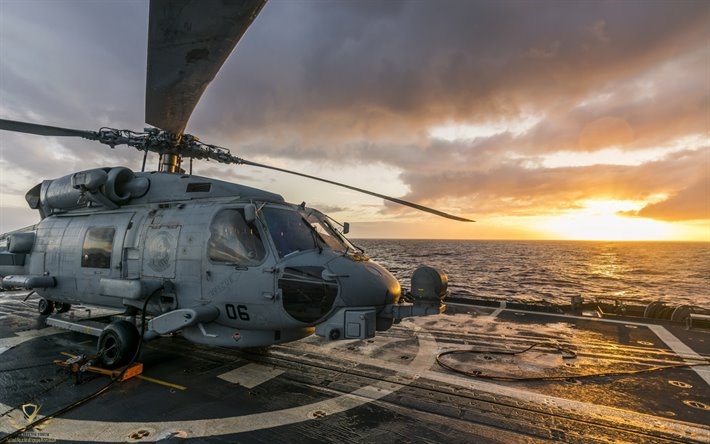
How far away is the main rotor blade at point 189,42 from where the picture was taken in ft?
12.8

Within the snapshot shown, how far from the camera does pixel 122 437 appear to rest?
16.8 feet

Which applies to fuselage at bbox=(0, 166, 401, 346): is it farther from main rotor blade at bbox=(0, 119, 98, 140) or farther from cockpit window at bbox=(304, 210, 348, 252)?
main rotor blade at bbox=(0, 119, 98, 140)

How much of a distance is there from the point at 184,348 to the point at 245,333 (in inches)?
126

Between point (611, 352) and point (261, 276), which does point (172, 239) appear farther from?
point (611, 352)

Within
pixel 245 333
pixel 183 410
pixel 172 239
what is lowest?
pixel 183 410

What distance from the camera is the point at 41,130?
7.60 m

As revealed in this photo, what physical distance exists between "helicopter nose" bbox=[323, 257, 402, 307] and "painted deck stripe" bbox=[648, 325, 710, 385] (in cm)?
658

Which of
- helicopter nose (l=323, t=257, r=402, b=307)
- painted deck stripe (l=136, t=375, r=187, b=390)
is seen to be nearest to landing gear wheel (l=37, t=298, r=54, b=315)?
painted deck stripe (l=136, t=375, r=187, b=390)

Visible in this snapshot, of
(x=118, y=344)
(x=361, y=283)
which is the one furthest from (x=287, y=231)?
(x=118, y=344)

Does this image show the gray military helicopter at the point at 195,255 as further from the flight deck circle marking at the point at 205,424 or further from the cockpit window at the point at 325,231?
the flight deck circle marking at the point at 205,424

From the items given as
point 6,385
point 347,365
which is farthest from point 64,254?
point 347,365

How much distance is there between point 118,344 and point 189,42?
6.33 metres

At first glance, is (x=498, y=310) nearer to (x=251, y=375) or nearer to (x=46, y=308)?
(x=251, y=375)

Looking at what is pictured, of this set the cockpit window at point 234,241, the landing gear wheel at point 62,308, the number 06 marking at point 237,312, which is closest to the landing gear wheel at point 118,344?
the number 06 marking at point 237,312
